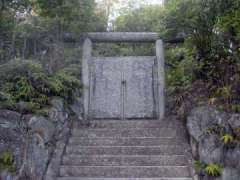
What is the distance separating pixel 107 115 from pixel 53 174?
341cm

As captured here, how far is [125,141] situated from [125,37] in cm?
346

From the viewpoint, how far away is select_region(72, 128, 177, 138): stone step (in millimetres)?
6715

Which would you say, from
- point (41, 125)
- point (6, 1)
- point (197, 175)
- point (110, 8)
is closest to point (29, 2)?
point (6, 1)

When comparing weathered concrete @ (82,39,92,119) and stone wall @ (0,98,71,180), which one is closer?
stone wall @ (0,98,71,180)

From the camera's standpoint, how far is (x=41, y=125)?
18.5ft

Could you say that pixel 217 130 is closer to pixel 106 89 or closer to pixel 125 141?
pixel 125 141

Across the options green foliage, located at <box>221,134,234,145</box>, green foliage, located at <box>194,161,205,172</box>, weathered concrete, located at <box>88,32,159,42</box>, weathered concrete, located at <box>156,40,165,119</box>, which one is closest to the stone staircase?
green foliage, located at <box>194,161,205,172</box>

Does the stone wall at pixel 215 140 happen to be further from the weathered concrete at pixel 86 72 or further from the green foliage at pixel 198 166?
the weathered concrete at pixel 86 72

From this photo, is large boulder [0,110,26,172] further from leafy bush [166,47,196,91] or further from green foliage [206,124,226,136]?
leafy bush [166,47,196,91]

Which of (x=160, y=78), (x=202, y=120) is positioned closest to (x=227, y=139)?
(x=202, y=120)

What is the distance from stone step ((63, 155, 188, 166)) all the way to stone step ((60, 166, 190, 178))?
0.58ft

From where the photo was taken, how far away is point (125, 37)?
28.8 feet

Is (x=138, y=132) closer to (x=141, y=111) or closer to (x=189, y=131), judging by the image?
(x=189, y=131)

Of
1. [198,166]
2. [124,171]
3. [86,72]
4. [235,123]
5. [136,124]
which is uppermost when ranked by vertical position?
[86,72]
